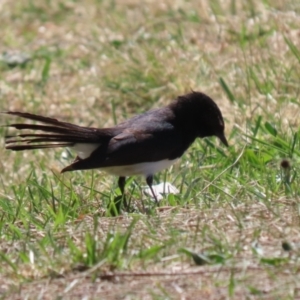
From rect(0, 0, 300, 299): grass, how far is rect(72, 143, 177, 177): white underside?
0.48ft

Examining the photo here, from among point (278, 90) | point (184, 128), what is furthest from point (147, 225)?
point (278, 90)

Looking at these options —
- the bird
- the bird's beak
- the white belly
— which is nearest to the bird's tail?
the bird

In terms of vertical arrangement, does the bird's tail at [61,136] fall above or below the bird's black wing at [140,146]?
above

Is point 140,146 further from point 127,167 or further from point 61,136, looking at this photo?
point 61,136

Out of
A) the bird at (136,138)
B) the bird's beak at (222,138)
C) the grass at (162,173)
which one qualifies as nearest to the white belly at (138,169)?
the bird at (136,138)

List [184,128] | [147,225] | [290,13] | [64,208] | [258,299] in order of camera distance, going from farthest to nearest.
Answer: [290,13], [184,128], [64,208], [147,225], [258,299]

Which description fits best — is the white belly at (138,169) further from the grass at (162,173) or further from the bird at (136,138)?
the grass at (162,173)

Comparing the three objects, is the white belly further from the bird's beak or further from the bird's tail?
the bird's beak

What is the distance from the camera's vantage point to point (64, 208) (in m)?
5.55

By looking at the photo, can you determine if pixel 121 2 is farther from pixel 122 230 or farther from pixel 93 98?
pixel 122 230

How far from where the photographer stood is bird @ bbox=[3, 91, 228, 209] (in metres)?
5.93

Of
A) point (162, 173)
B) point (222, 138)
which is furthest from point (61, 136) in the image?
point (222, 138)

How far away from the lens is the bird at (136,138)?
233 inches

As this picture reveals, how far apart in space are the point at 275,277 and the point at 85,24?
7.30 metres
